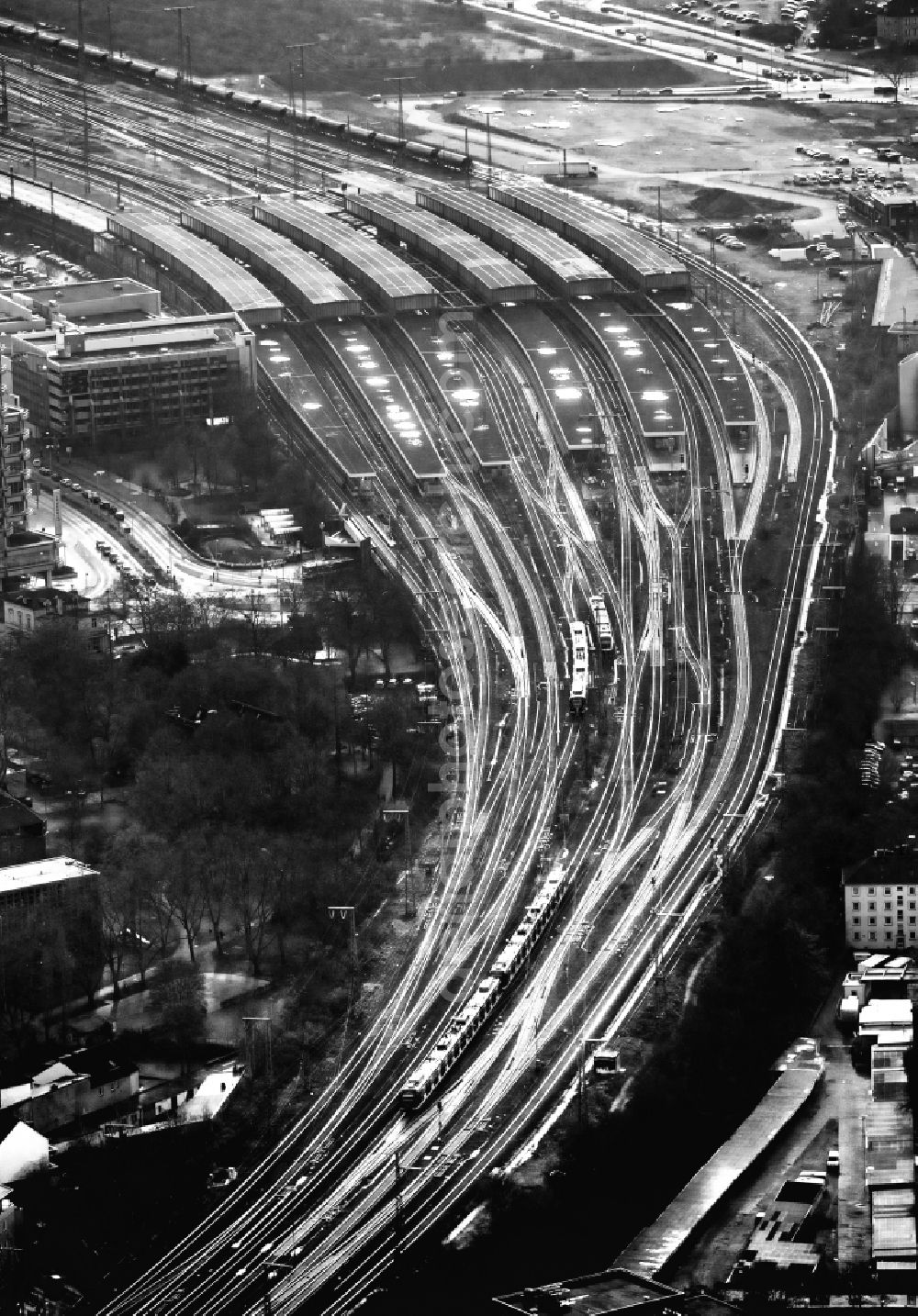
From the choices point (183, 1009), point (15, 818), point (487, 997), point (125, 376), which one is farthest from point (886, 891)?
point (125, 376)

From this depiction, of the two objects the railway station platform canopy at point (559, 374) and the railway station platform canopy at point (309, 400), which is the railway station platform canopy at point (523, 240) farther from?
the railway station platform canopy at point (309, 400)

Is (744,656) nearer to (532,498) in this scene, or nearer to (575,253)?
(532,498)

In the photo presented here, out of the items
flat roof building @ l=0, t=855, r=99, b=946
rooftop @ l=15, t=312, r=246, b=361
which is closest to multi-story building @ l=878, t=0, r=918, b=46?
rooftop @ l=15, t=312, r=246, b=361

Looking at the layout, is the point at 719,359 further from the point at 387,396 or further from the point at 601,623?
the point at 601,623

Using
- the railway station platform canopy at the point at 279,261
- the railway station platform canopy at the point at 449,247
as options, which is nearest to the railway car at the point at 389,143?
the railway station platform canopy at the point at 449,247

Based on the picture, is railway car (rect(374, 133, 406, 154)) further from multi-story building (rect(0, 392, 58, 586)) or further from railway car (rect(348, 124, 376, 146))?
multi-story building (rect(0, 392, 58, 586))

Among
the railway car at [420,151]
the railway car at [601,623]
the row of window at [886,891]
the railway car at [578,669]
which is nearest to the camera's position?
the row of window at [886,891]
